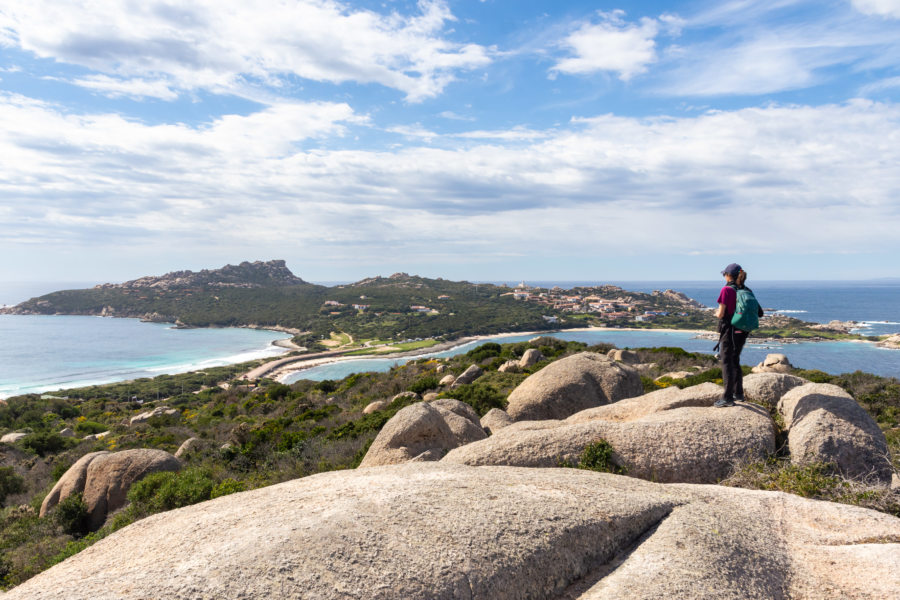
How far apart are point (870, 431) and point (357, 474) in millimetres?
9076

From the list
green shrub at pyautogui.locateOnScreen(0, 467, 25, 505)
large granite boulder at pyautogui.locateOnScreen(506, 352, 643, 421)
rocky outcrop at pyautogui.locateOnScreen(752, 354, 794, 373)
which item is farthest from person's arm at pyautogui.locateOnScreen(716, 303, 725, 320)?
green shrub at pyautogui.locateOnScreen(0, 467, 25, 505)

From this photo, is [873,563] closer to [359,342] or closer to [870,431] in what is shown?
[870,431]

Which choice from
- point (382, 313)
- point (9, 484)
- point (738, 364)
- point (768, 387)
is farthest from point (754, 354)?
point (382, 313)

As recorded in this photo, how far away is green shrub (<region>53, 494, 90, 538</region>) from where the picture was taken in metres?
14.4

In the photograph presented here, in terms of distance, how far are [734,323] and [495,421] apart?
8.12 m

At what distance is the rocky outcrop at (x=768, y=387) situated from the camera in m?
9.91

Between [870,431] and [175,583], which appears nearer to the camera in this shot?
Answer: [175,583]

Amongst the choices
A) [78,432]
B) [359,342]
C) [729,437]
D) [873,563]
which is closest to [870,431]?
[729,437]

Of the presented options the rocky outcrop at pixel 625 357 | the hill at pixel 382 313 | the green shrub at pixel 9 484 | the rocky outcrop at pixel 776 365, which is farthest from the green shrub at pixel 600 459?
the hill at pixel 382 313

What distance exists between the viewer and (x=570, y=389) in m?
15.7

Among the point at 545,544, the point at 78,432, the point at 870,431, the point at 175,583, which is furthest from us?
the point at 78,432

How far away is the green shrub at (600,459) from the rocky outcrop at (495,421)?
6477 millimetres

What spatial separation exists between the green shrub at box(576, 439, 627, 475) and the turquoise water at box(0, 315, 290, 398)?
95.3 metres

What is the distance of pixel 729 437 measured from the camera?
325 inches
